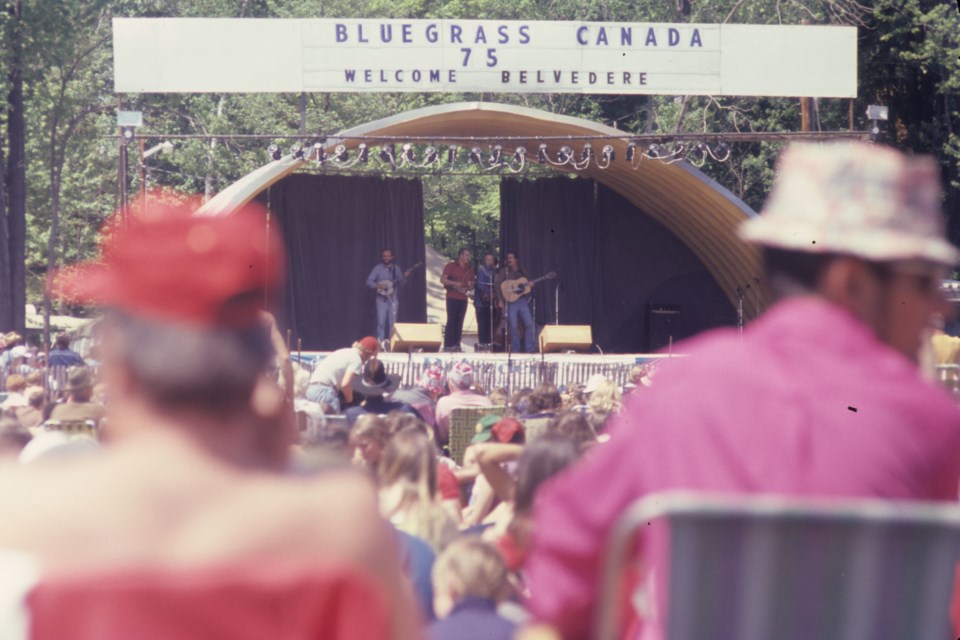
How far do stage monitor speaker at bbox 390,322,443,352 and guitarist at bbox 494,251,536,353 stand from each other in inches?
75.6

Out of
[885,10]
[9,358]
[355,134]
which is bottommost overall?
[9,358]

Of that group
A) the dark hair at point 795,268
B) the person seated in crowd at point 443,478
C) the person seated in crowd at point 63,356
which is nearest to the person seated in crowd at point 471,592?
the dark hair at point 795,268

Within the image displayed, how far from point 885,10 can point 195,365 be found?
94.8 ft

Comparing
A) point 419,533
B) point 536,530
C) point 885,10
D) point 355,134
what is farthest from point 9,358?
point 885,10

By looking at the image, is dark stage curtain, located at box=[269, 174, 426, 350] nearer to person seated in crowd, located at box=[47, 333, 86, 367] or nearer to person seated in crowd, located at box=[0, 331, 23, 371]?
person seated in crowd, located at box=[0, 331, 23, 371]

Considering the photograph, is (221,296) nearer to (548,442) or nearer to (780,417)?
(780,417)

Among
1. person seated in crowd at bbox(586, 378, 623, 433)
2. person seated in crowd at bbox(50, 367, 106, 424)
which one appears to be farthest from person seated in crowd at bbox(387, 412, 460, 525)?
person seated in crowd at bbox(586, 378, 623, 433)

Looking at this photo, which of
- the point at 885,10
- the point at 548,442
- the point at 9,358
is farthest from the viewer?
the point at 885,10

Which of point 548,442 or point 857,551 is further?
point 548,442

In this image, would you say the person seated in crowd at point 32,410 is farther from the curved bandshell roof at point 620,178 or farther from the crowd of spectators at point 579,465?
the curved bandshell roof at point 620,178

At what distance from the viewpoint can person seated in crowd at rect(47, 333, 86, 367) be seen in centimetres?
1377

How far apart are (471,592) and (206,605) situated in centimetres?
156

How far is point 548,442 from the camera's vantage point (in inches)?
140

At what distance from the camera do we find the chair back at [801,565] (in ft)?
5.29
